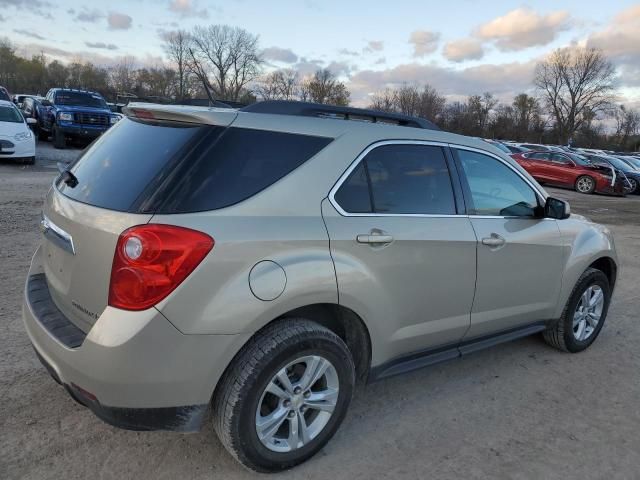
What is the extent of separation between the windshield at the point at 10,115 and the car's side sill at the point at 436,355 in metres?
13.9

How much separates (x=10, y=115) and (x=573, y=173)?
1997 centimetres

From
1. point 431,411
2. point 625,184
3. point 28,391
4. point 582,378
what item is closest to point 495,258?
point 431,411

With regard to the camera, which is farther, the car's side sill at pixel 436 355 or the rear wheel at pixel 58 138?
the rear wheel at pixel 58 138

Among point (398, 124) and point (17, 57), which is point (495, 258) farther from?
point (17, 57)

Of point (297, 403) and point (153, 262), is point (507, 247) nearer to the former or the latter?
point (297, 403)

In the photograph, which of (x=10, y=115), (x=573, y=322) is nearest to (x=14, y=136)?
(x=10, y=115)

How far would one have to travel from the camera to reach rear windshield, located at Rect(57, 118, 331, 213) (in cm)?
234

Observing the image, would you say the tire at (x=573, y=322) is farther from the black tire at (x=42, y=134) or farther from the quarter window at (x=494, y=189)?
the black tire at (x=42, y=134)

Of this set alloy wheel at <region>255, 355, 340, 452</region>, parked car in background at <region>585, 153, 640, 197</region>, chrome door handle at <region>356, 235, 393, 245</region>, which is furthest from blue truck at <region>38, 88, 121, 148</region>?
parked car in background at <region>585, 153, 640, 197</region>

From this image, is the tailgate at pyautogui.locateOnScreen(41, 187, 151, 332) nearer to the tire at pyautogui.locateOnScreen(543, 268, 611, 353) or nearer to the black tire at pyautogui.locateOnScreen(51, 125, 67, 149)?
the tire at pyautogui.locateOnScreen(543, 268, 611, 353)

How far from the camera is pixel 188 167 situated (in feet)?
7.80

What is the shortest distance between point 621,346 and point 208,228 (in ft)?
13.4

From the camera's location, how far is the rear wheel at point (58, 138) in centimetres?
1805

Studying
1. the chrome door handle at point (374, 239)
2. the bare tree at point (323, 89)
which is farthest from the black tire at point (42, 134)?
the bare tree at point (323, 89)
